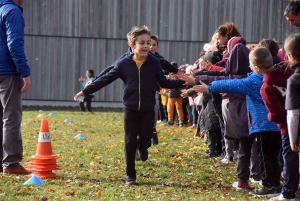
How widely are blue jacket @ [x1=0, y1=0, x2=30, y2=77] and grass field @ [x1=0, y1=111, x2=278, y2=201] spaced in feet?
4.53

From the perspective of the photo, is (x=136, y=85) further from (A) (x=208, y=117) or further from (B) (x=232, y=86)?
(A) (x=208, y=117)

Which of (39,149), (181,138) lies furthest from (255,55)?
(181,138)

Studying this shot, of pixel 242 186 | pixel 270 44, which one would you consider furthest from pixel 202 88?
pixel 270 44

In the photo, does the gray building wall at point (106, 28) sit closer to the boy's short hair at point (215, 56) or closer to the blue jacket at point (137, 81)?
the boy's short hair at point (215, 56)

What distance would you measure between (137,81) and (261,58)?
5.66 ft

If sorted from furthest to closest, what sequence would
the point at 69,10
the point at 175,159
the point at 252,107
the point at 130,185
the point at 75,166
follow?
1. the point at 69,10
2. the point at 175,159
3. the point at 75,166
4. the point at 130,185
5. the point at 252,107

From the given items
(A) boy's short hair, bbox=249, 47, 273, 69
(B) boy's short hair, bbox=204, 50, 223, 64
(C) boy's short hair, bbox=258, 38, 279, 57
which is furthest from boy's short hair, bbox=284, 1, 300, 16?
(B) boy's short hair, bbox=204, 50, 223, 64

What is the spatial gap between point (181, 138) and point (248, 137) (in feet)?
19.9

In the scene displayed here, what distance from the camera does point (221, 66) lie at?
28.8 ft

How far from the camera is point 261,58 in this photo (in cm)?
629

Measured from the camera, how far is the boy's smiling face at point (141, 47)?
24.3 feet

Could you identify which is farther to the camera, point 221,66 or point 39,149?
point 221,66

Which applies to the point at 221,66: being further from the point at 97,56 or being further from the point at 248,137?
the point at 97,56

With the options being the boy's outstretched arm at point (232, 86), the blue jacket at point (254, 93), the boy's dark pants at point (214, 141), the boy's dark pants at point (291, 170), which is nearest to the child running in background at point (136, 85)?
the boy's outstretched arm at point (232, 86)
